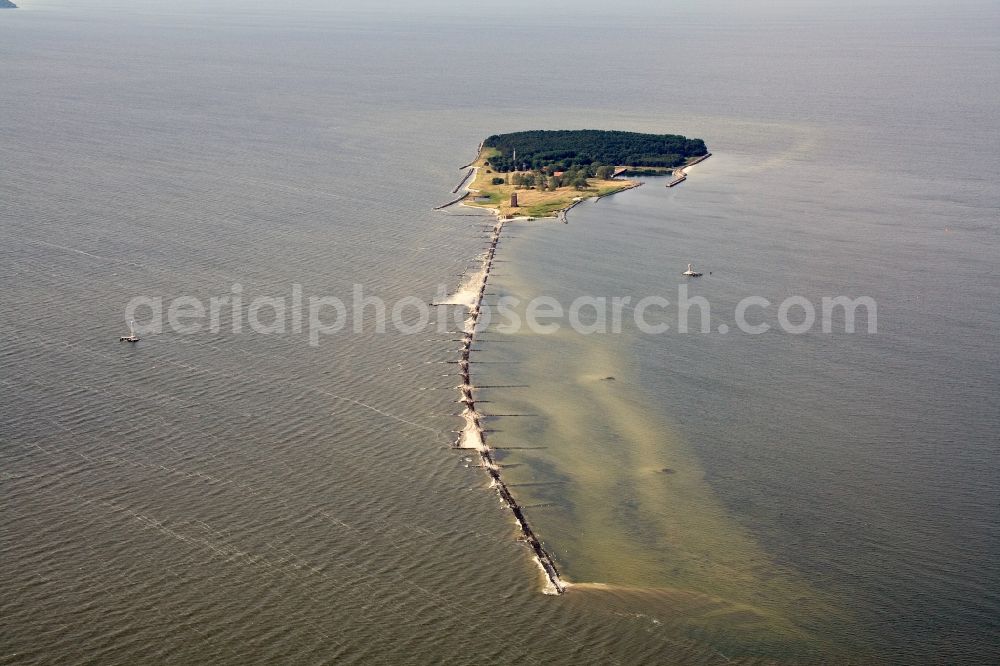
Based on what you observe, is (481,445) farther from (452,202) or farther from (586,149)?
(586,149)

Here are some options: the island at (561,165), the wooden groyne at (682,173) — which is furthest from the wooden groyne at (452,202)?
the wooden groyne at (682,173)

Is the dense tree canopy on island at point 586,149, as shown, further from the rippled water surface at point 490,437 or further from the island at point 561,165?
the rippled water surface at point 490,437

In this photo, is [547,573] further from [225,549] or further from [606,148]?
[606,148]

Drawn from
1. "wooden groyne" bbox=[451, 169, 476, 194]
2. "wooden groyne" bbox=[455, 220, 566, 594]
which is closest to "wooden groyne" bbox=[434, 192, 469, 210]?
"wooden groyne" bbox=[451, 169, 476, 194]

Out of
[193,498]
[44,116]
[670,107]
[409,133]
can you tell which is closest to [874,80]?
[670,107]

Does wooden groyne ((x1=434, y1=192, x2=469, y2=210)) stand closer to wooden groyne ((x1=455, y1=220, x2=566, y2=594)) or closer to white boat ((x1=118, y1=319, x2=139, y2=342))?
wooden groyne ((x1=455, y1=220, x2=566, y2=594))

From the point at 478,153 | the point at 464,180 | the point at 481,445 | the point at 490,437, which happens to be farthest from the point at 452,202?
the point at 481,445
